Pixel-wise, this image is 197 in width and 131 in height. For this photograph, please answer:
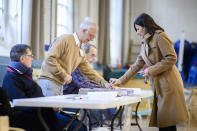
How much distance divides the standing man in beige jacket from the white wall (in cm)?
497

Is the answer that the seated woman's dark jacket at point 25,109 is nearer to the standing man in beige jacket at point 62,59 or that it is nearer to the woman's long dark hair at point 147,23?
the standing man in beige jacket at point 62,59

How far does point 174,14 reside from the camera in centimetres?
786

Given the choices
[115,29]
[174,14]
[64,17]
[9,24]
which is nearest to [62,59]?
[9,24]

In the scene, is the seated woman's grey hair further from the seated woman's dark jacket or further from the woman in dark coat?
the woman in dark coat

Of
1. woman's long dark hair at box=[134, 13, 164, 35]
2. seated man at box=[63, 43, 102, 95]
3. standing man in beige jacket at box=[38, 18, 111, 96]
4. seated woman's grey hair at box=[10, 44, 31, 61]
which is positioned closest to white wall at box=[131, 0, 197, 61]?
seated man at box=[63, 43, 102, 95]

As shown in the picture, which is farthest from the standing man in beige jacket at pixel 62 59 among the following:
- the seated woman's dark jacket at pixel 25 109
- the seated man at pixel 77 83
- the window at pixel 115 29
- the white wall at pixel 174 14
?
the white wall at pixel 174 14

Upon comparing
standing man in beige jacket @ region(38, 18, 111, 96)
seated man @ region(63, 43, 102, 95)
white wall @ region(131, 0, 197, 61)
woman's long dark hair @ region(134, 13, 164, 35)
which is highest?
white wall @ region(131, 0, 197, 61)

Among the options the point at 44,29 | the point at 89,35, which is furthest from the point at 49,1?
the point at 89,35

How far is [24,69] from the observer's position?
7.55 feet

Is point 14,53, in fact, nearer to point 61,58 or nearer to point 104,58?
point 61,58

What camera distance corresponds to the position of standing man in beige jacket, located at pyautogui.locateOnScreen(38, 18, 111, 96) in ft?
8.91

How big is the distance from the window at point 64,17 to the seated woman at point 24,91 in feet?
8.92

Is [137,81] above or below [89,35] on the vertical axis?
below

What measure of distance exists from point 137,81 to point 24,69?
14.7 ft
